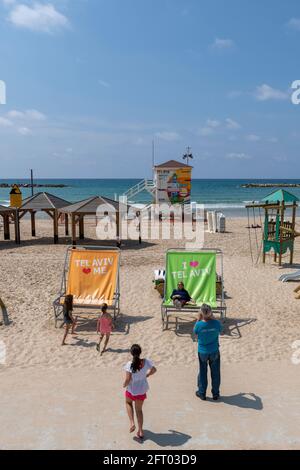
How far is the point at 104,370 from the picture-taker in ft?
19.9

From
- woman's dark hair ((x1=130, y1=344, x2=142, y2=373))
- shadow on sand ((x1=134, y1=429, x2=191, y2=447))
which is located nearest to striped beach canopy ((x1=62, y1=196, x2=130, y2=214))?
woman's dark hair ((x1=130, y1=344, x2=142, y2=373))

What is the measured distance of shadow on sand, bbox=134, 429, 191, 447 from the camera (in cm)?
430

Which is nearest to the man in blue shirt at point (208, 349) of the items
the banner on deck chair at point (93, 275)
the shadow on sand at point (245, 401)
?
the shadow on sand at point (245, 401)

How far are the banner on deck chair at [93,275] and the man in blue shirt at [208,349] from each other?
3.46 m

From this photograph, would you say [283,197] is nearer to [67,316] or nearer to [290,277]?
[290,277]

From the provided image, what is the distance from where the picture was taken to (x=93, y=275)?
28.5 feet

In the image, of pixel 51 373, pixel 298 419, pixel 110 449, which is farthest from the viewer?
pixel 51 373

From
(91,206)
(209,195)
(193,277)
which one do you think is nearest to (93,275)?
(193,277)

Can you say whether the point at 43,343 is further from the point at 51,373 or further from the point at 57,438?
the point at 57,438

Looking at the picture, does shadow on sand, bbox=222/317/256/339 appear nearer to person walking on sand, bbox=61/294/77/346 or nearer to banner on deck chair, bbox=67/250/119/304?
banner on deck chair, bbox=67/250/119/304

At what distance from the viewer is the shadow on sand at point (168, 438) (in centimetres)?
430

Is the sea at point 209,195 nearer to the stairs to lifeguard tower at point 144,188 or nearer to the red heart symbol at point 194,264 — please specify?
the stairs to lifeguard tower at point 144,188

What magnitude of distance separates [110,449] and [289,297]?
6.80 meters

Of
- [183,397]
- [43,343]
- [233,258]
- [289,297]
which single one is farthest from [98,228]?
[183,397]
